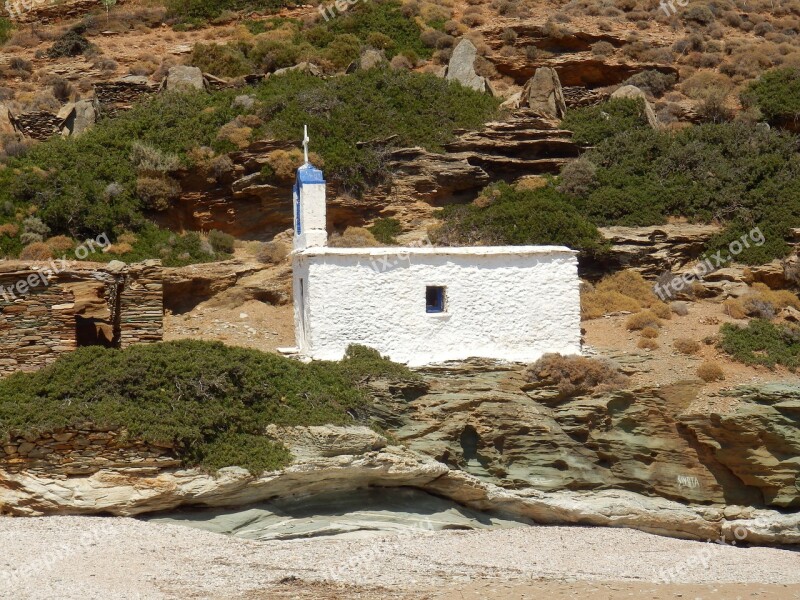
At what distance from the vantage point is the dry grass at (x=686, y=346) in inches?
878

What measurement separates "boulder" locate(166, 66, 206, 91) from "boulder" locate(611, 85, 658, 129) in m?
13.0

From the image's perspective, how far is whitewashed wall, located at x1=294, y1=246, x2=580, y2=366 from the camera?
2111cm

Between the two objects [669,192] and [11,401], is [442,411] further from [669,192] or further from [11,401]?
[669,192]

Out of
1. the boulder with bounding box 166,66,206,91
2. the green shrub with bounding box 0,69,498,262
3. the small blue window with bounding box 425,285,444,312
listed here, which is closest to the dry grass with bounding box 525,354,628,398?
the small blue window with bounding box 425,285,444,312

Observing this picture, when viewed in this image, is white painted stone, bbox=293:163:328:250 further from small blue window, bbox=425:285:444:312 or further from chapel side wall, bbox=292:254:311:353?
small blue window, bbox=425:285:444:312

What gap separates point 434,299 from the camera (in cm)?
2208

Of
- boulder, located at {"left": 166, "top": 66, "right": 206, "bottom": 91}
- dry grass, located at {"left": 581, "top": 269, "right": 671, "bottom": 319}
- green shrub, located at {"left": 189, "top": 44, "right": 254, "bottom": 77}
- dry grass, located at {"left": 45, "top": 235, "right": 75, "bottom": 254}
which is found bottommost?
dry grass, located at {"left": 581, "top": 269, "right": 671, "bottom": 319}

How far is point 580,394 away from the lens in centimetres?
2073

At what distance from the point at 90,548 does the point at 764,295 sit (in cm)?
1679

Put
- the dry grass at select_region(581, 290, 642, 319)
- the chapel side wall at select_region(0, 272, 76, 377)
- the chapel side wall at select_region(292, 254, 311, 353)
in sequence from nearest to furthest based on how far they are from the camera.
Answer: the chapel side wall at select_region(0, 272, 76, 377) → the chapel side wall at select_region(292, 254, 311, 353) → the dry grass at select_region(581, 290, 642, 319)

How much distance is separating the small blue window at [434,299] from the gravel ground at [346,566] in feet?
16.4

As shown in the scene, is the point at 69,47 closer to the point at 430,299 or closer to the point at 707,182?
the point at 707,182

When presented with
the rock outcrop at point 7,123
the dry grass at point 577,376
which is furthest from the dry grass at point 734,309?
the rock outcrop at point 7,123

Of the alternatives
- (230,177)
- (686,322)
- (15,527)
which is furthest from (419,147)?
(15,527)
